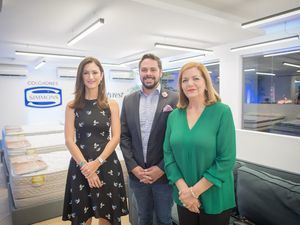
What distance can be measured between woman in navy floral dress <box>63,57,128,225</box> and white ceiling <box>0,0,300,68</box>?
6.55ft

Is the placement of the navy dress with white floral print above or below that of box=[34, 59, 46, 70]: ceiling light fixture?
below

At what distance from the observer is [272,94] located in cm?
570

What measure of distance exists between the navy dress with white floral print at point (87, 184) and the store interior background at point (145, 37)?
156cm

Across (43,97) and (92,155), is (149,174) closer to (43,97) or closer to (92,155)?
(92,155)

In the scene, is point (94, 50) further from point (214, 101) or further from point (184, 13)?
point (214, 101)

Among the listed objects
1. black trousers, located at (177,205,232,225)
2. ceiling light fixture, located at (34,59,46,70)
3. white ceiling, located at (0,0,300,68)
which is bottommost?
black trousers, located at (177,205,232,225)

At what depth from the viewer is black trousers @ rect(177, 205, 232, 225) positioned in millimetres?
1346

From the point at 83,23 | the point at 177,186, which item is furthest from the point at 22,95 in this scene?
the point at 177,186

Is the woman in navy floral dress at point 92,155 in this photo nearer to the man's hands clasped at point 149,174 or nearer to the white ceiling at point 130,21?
the man's hands clasped at point 149,174

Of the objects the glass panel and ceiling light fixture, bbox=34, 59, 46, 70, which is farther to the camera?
ceiling light fixture, bbox=34, 59, 46, 70

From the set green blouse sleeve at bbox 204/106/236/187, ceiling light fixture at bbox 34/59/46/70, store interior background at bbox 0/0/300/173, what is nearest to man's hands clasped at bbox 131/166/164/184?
green blouse sleeve at bbox 204/106/236/187

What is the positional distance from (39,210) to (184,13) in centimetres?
338

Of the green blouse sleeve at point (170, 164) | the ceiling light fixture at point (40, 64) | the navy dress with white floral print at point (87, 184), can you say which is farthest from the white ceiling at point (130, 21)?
the green blouse sleeve at point (170, 164)

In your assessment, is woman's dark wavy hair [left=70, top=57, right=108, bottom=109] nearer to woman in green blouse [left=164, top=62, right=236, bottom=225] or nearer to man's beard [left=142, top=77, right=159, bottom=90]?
man's beard [left=142, top=77, right=159, bottom=90]
